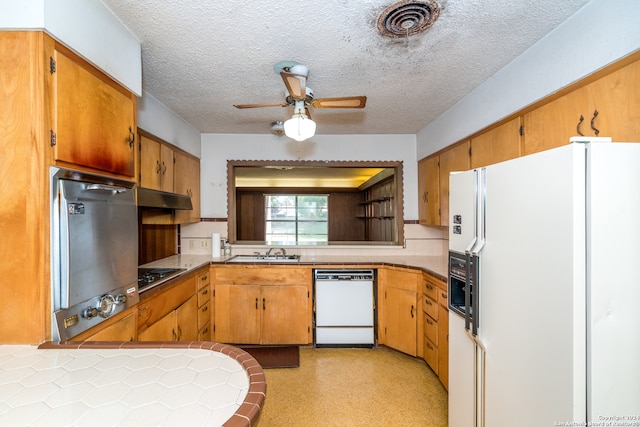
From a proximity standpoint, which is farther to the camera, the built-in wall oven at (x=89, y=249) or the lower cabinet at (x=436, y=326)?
the lower cabinet at (x=436, y=326)

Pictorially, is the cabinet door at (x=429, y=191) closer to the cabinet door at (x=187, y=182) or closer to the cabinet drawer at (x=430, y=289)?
the cabinet drawer at (x=430, y=289)

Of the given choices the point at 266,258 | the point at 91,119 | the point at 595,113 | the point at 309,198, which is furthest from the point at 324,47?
the point at 309,198

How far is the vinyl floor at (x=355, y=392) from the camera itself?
1947mm

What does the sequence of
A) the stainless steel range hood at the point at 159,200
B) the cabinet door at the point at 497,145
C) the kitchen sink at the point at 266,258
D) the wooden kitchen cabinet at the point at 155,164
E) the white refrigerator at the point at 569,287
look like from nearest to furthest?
1. the white refrigerator at the point at 569,287
2. the cabinet door at the point at 497,145
3. the stainless steel range hood at the point at 159,200
4. the wooden kitchen cabinet at the point at 155,164
5. the kitchen sink at the point at 266,258

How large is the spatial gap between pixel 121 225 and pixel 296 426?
5.35ft

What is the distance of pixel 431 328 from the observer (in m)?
2.45

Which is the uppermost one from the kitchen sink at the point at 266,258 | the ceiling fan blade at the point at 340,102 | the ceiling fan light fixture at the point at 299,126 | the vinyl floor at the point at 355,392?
the ceiling fan blade at the point at 340,102

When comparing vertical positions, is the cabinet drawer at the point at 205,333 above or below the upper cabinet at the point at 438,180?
below

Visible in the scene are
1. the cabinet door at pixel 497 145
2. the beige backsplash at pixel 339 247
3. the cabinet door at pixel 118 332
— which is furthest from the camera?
the beige backsplash at pixel 339 247

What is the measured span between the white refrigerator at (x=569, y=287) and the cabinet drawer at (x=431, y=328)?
3.69ft

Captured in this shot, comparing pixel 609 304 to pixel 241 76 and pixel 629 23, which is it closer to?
pixel 629 23

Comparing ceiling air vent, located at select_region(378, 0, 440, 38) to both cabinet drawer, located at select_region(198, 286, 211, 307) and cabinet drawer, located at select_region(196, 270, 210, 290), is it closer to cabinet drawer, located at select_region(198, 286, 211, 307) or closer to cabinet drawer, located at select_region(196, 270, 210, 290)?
cabinet drawer, located at select_region(196, 270, 210, 290)

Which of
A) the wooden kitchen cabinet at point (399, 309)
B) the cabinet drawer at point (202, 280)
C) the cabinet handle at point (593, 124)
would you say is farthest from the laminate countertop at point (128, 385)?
the wooden kitchen cabinet at point (399, 309)

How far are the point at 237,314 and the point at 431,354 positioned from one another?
1860mm
